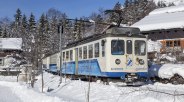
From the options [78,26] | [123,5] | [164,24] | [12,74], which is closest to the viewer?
[164,24]

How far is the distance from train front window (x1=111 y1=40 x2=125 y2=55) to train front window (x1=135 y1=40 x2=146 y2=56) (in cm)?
79

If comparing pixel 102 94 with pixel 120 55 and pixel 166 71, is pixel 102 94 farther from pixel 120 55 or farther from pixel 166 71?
pixel 166 71

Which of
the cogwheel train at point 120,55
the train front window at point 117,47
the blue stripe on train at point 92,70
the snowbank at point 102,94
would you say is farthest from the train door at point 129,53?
the snowbank at point 102,94

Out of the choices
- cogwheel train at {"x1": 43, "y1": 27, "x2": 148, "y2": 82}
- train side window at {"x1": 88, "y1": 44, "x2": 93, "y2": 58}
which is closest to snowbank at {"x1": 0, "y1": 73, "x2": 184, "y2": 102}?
cogwheel train at {"x1": 43, "y1": 27, "x2": 148, "y2": 82}

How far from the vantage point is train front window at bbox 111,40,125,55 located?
63.3 ft

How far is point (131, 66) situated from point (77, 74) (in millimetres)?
5808

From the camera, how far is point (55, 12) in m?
142

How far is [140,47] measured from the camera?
20078 millimetres

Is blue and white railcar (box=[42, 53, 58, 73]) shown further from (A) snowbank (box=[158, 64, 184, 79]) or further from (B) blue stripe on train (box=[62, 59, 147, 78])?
(A) snowbank (box=[158, 64, 184, 79])

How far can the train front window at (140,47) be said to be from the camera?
1990cm

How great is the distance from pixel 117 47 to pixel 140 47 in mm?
1326

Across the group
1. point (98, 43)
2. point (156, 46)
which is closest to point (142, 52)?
point (98, 43)

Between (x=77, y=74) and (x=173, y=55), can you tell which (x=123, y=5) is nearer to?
(x=173, y=55)

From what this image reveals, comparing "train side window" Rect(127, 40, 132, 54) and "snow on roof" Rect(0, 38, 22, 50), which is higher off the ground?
"snow on roof" Rect(0, 38, 22, 50)
